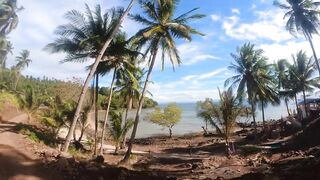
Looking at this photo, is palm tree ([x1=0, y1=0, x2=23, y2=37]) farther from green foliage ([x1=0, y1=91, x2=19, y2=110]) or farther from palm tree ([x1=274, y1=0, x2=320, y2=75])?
palm tree ([x1=274, y1=0, x2=320, y2=75])

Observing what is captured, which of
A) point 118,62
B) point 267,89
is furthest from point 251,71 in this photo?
point 118,62

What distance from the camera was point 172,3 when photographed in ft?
72.4

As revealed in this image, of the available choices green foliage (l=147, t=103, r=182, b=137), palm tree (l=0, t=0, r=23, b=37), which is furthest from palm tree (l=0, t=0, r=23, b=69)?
green foliage (l=147, t=103, r=182, b=137)

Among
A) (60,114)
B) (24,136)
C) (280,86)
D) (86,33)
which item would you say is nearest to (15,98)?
(60,114)

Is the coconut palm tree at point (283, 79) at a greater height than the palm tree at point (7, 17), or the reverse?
the palm tree at point (7, 17)

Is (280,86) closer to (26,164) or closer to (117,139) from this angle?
(117,139)

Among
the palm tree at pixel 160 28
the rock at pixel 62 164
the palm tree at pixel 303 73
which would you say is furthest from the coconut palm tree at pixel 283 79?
the rock at pixel 62 164

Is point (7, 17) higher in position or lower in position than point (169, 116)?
higher

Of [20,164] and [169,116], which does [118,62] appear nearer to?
[20,164]

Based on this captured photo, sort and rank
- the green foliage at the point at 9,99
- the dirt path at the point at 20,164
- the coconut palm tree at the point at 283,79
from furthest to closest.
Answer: the coconut palm tree at the point at 283,79
the green foliage at the point at 9,99
the dirt path at the point at 20,164

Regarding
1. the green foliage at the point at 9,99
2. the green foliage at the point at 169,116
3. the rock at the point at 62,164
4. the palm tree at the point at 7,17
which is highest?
the palm tree at the point at 7,17

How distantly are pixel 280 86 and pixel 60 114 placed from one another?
1387 inches

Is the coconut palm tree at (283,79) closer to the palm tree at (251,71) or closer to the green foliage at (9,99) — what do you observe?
the palm tree at (251,71)

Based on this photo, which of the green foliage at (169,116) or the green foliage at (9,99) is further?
the green foliage at (169,116)
